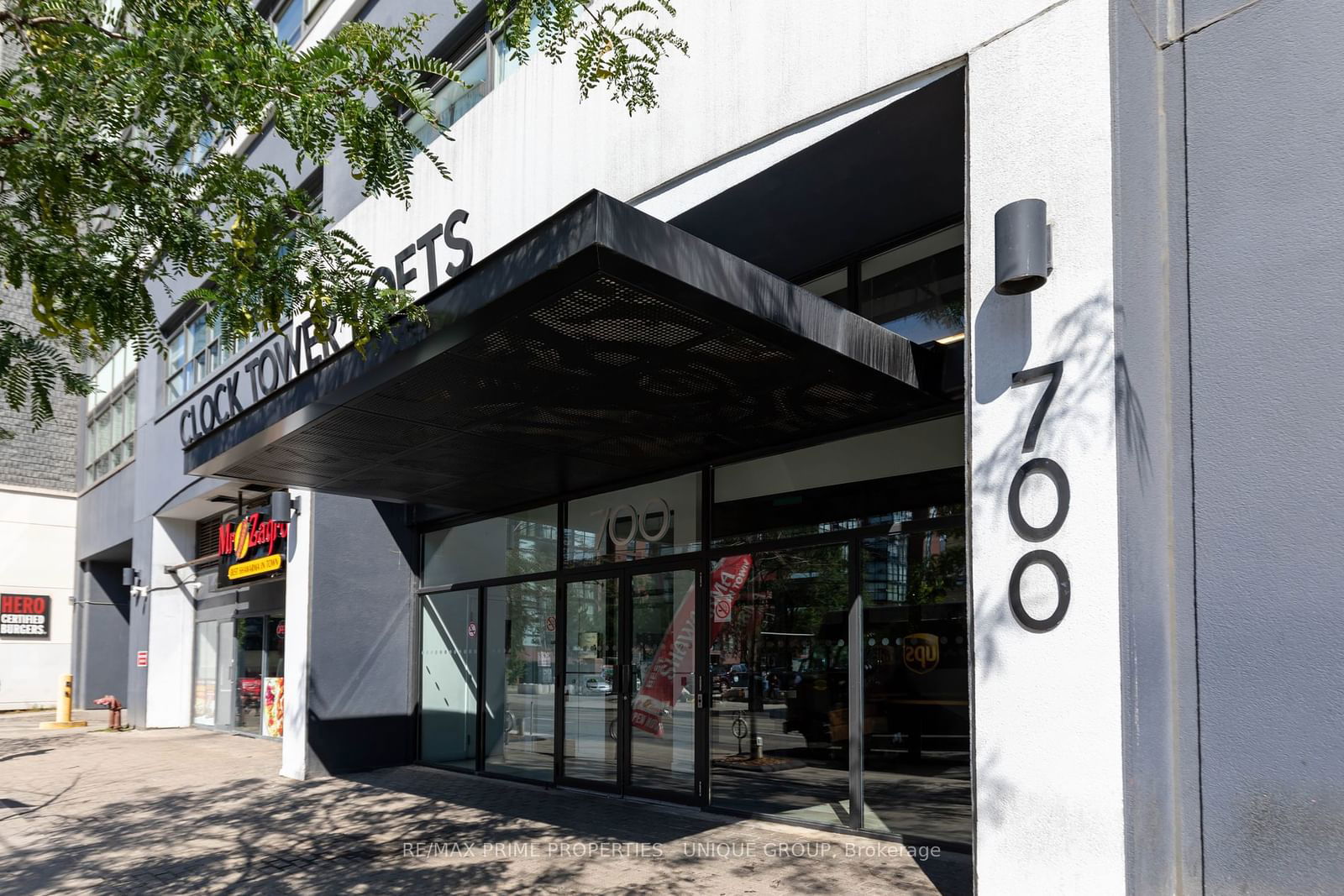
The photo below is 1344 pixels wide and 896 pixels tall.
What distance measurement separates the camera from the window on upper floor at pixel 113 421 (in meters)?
25.2

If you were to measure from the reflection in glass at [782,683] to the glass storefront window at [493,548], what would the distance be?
3.05 meters

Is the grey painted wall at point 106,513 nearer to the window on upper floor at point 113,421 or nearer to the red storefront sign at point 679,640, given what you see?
the window on upper floor at point 113,421

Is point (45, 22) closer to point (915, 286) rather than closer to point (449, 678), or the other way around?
point (915, 286)

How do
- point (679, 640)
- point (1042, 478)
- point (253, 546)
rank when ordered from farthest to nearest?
point (253, 546) < point (679, 640) < point (1042, 478)

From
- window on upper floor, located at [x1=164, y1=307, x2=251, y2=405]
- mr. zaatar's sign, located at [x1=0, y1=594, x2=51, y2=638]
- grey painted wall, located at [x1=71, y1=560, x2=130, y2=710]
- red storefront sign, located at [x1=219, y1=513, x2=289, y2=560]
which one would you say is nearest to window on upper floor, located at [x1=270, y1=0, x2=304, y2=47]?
window on upper floor, located at [x1=164, y1=307, x2=251, y2=405]

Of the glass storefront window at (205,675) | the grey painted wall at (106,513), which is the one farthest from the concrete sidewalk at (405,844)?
the grey painted wall at (106,513)

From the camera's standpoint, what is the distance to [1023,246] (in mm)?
5395

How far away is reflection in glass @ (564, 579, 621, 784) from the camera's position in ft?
35.3

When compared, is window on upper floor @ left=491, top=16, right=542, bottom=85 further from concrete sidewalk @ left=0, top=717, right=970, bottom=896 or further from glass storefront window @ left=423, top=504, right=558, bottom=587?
concrete sidewalk @ left=0, top=717, right=970, bottom=896

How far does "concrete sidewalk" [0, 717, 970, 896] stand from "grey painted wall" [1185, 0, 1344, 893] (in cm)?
230

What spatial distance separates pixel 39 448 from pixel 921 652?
30154 mm

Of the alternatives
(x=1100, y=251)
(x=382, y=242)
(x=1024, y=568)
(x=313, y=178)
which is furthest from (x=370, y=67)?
(x=313, y=178)

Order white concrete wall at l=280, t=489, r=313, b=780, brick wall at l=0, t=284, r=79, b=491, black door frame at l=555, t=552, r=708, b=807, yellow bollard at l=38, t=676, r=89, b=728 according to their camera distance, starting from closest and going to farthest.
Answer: black door frame at l=555, t=552, r=708, b=807, white concrete wall at l=280, t=489, r=313, b=780, yellow bollard at l=38, t=676, r=89, b=728, brick wall at l=0, t=284, r=79, b=491

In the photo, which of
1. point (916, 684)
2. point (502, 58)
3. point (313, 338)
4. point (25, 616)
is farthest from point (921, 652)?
point (25, 616)
